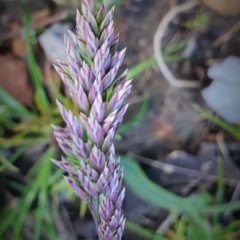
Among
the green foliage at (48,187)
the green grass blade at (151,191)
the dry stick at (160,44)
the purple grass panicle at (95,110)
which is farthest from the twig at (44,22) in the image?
the purple grass panicle at (95,110)

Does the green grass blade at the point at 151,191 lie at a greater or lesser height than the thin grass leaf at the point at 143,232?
greater

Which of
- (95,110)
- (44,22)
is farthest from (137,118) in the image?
(95,110)

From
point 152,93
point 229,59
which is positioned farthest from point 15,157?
point 229,59

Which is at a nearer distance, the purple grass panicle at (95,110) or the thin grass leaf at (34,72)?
the purple grass panicle at (95,110)

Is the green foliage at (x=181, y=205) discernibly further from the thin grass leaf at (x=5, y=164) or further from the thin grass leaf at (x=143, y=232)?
the thin grass leaf at (x=5, y=164)

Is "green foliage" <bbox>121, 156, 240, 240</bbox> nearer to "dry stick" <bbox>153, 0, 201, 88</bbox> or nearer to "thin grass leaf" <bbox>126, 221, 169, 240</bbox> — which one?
"thin grass leaf" <bbox>126, 221, 169, 240</bbox>

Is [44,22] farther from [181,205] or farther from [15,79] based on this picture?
[181,205]
